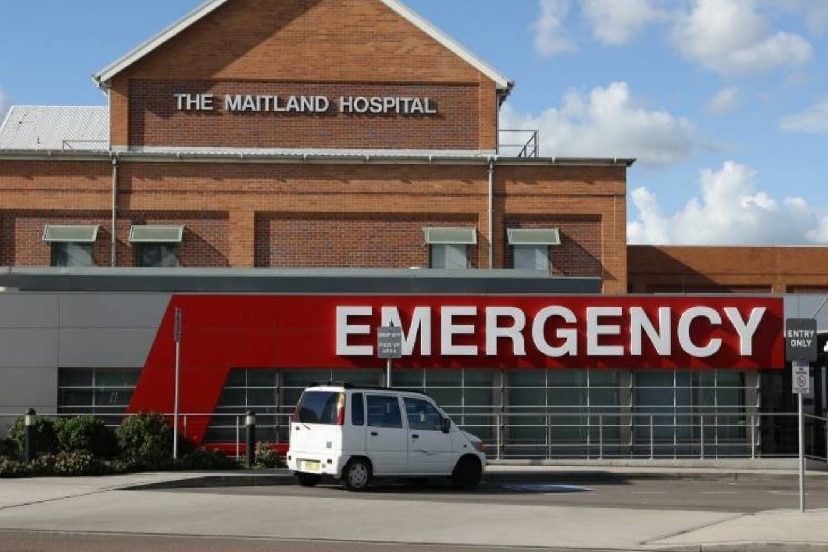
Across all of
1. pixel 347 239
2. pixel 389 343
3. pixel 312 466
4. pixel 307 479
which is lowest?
pixel 307 479

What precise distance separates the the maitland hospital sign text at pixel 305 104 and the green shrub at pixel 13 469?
742 inches

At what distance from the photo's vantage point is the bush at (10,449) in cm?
2556

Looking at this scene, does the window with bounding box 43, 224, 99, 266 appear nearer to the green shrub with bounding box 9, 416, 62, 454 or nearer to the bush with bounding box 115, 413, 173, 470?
the bush with bounding box 115, 413, 173, 470

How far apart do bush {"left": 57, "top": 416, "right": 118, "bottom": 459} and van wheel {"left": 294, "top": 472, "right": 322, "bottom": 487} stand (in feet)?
13.9

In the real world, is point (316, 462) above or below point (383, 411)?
below

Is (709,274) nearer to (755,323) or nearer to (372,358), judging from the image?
(755,323)

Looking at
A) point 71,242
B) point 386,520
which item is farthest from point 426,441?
point 71,242

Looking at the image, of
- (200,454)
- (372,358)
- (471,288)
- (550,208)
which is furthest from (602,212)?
(200,454)

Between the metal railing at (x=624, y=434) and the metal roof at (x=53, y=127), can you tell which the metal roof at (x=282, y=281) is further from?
the metal roof at (x=53, y=127)

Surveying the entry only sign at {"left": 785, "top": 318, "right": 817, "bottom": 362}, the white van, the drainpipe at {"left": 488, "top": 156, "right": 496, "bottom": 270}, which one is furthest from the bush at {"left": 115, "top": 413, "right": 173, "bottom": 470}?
the drainpipe at {"left": 488, "top": 156, "right": 496, "bottom": 270}

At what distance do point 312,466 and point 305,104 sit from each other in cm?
2008

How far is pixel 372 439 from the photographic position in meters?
22.3

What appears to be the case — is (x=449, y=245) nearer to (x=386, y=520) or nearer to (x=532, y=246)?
(x=532, y=246)

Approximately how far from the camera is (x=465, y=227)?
3938cm
